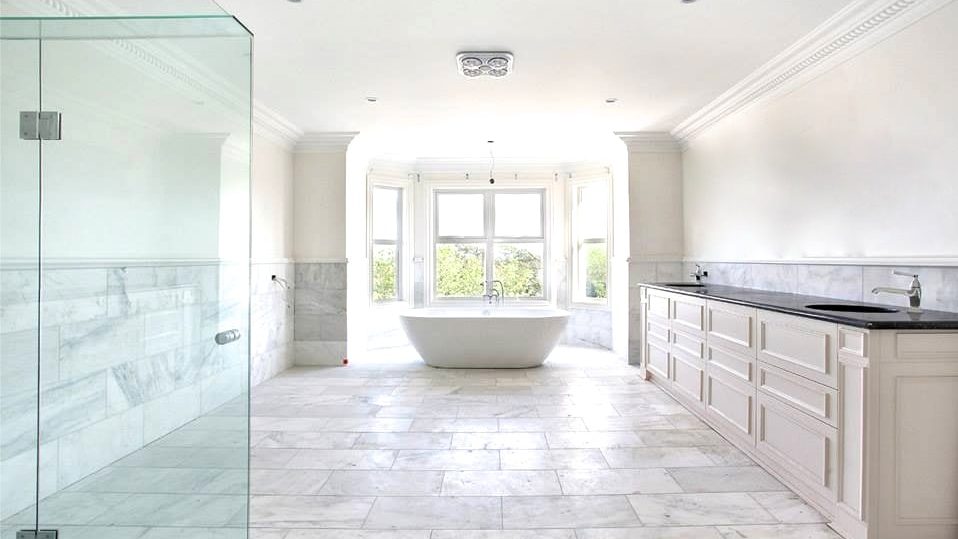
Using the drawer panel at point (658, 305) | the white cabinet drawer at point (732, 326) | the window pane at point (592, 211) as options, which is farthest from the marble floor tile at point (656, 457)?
the window pane at point (592, 211)

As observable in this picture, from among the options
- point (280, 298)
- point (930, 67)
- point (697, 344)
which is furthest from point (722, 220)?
point (280, 298)

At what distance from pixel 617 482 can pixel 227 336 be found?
1.98 m

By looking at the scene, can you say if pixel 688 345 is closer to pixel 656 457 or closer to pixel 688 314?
pixel 688 314

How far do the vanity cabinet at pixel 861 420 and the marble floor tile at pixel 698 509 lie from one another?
282mm

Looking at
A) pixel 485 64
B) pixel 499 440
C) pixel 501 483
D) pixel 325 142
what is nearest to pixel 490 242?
pixel 325 142

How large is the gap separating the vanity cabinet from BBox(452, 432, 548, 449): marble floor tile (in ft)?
4.03

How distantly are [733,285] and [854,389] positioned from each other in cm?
243

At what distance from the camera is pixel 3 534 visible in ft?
6.62

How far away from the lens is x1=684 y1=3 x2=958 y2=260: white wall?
8.02 feet

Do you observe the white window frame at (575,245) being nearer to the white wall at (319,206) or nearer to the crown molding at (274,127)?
the white wall at (319,206)

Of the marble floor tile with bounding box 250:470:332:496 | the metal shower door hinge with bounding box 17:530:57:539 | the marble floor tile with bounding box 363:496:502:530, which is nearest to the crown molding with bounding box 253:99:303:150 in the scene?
the marble floor tile with bounding box 250:470:332:496

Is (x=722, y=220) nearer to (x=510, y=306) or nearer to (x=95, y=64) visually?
(x=510, y=306)

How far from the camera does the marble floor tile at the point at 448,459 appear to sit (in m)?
2.87

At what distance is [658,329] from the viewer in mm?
4492
